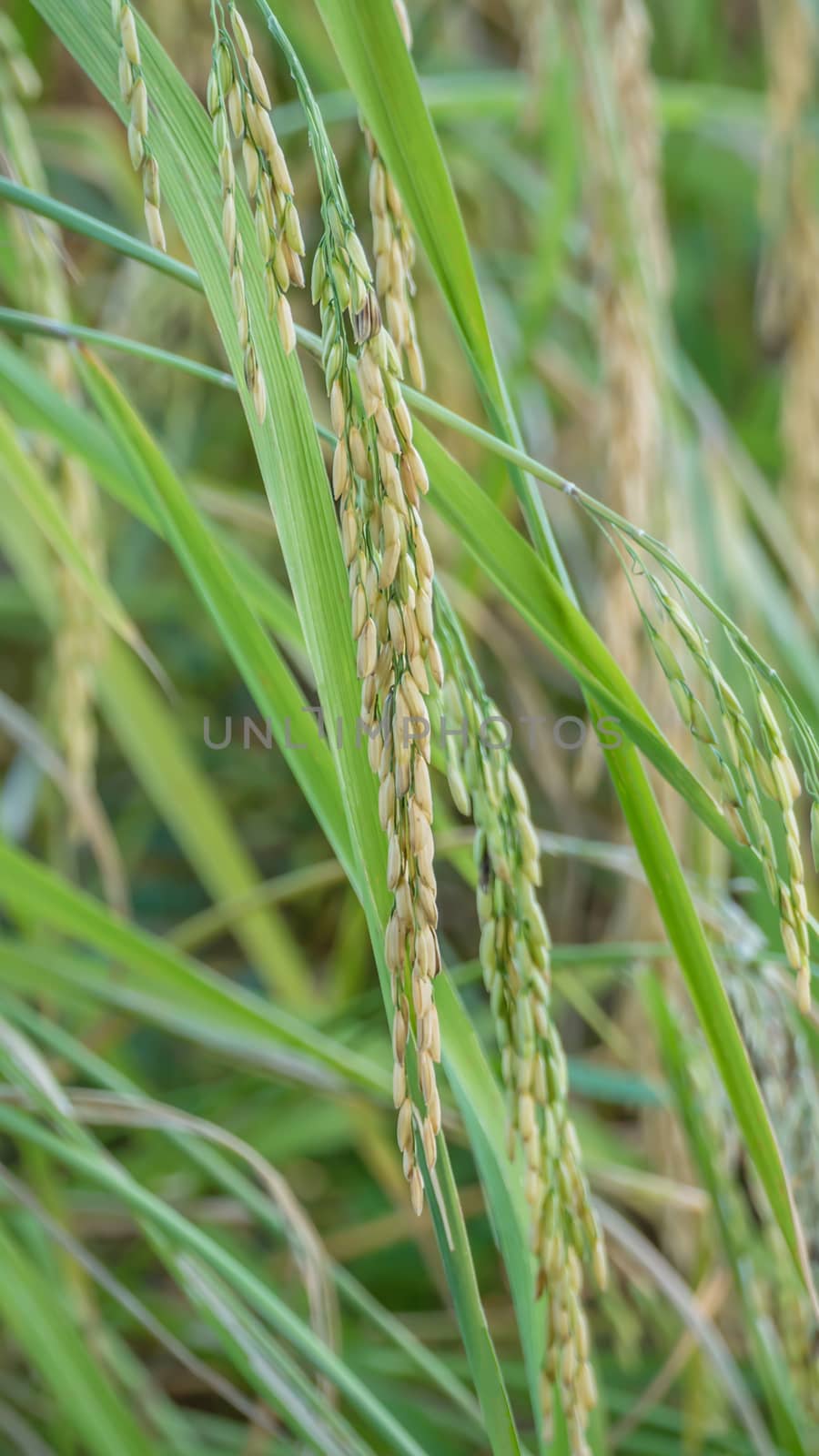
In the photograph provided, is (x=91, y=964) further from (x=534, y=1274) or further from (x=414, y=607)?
(x=414, y=607)

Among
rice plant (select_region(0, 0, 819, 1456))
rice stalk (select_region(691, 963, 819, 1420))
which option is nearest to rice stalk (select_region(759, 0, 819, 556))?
rice plant (select_region(0, 0, 819, 1456))

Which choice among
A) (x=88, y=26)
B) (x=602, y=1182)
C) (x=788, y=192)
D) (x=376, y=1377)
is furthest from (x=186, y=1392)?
(x=788, y=192)

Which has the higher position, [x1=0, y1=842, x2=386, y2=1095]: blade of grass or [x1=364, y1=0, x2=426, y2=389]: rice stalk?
[x1=364, y1=0, x2=426, y2=389]: rice stalk

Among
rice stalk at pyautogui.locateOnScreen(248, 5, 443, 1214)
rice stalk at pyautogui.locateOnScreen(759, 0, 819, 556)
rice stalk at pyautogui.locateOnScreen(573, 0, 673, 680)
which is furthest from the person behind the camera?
rice stalk at pyautogui.locateOnScreen(759, 0, 819, 556)

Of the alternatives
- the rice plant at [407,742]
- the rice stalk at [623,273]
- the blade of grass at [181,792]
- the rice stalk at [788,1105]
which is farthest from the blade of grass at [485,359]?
the blade of grass at [181,792]

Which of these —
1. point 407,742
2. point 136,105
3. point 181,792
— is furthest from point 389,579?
point 181,792

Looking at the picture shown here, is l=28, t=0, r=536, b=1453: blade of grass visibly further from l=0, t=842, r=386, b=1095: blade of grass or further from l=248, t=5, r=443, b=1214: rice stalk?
l=0, t=842, r=386, b=1095: blade of grass
